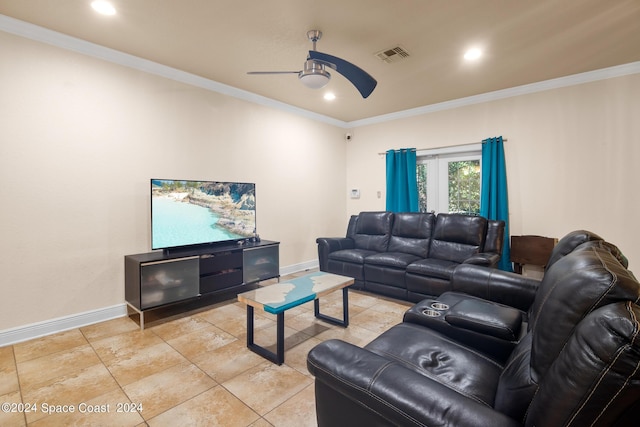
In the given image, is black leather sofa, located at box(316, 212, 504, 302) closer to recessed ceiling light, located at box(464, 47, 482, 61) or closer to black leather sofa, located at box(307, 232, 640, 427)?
black leather sofa, located at box(307, 232, 640, 427)

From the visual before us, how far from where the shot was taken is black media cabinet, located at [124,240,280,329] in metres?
2.91

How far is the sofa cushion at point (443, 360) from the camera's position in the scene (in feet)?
4.35

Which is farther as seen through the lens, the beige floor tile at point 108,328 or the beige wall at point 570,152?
the beige wall at point 570,152

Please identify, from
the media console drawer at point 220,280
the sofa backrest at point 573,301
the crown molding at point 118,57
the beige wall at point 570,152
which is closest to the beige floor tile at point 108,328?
the media console drawer at point 220,280

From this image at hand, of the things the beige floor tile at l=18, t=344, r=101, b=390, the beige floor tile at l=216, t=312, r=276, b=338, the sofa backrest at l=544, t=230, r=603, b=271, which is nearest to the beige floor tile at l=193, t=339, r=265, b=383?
the beige floor tile at l=216, t=312, r=276, b=338

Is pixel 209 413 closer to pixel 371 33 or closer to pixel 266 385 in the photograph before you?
pixel 266 385

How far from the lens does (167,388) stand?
200 cm

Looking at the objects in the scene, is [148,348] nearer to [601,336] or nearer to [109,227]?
[109,227]

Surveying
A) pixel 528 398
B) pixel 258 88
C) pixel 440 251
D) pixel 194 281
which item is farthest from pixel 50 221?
pixel 440 251

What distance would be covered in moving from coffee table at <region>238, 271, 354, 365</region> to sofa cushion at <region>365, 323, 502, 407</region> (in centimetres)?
81

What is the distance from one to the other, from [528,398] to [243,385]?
173cm

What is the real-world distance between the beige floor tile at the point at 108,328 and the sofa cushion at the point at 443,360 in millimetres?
2494

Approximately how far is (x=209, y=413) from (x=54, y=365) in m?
1.44

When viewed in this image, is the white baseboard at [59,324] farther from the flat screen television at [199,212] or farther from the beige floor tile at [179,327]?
the flat screen television at [199,212]
